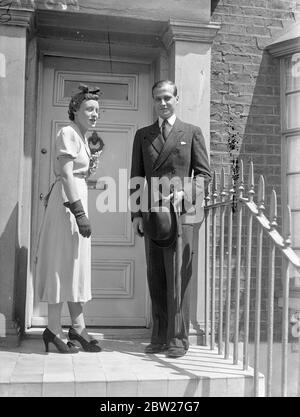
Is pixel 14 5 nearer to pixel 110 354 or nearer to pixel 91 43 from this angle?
pixel 91 43

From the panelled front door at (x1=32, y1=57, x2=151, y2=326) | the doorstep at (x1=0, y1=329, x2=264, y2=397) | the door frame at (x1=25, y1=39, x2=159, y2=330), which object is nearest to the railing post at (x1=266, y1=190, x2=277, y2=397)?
the doorstep at (x1=0, y1=329, x2=264, y2=397)

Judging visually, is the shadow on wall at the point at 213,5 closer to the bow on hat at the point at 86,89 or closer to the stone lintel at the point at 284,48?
the stone lintel at the point at 284,48

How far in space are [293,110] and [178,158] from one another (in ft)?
6.57

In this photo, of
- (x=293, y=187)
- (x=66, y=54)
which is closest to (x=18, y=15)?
(x=66, y=54)

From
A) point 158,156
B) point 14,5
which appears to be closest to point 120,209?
point 158,156

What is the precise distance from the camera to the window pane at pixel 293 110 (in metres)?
5.49

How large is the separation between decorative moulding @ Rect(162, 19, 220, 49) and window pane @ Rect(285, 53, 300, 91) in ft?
3.39

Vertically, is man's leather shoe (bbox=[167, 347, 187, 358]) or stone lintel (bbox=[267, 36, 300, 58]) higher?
stone lintel (bbox=[267, 36, 300, 58])

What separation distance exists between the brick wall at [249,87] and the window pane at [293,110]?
12 cm

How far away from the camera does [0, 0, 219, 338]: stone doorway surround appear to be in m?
4.60

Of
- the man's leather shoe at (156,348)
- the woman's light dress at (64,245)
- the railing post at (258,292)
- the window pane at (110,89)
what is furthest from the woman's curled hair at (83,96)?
the man's leather shoe at (156,348)

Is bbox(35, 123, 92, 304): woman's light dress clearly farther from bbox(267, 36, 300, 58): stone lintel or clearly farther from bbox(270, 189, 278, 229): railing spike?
bbox(267, 36, 300, 58): stone lintel

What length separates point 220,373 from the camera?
3.57m

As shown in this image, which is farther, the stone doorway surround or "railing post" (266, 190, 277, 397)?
the stone doorway surround
